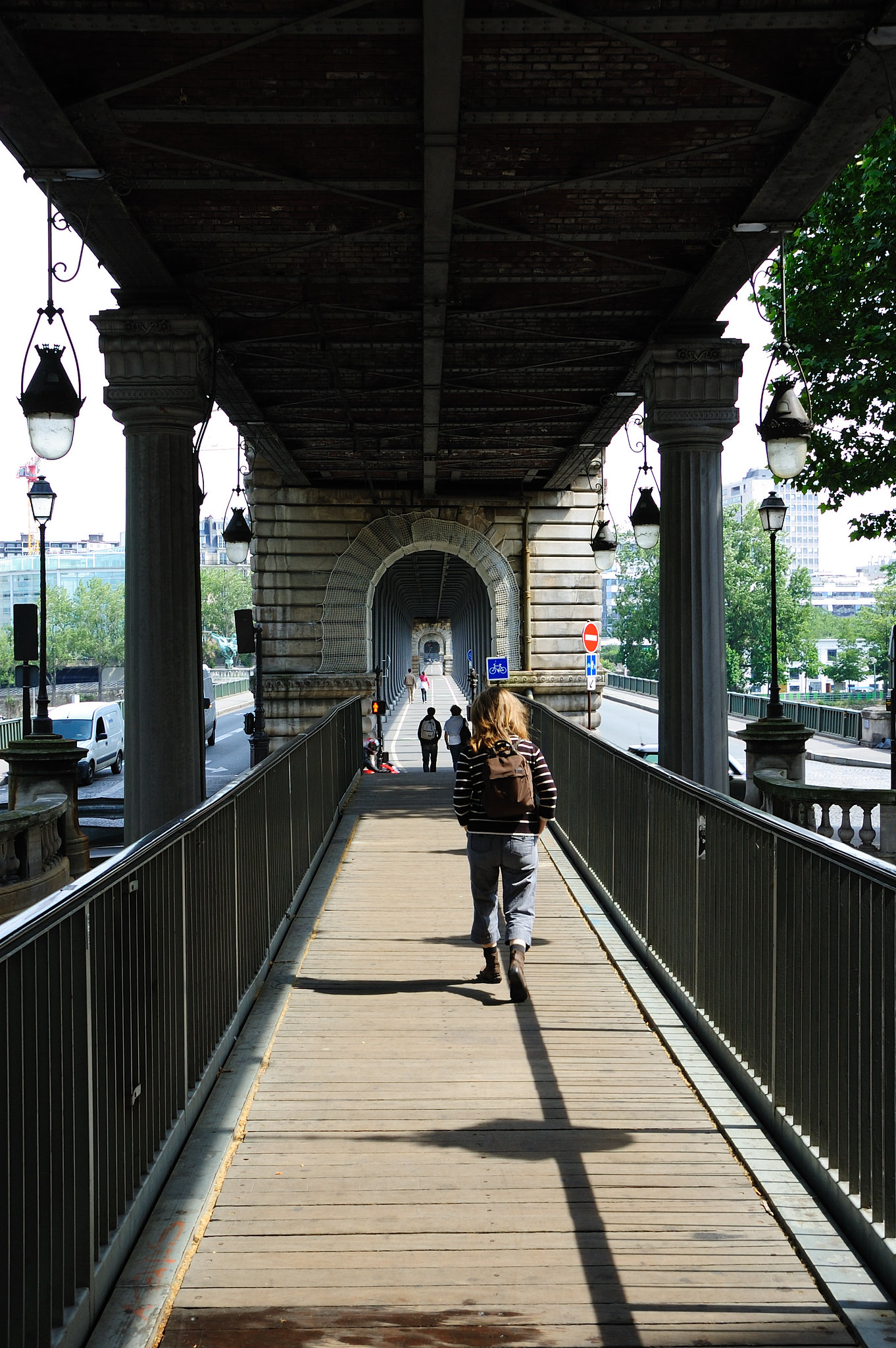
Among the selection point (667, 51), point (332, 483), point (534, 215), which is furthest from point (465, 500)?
point (667, 51)

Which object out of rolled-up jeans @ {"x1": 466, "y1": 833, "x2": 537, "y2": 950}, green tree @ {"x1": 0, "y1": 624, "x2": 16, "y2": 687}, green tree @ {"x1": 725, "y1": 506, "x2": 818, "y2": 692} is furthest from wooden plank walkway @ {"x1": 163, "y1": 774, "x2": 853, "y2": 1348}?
green tree @ {"x1": 0, "y1": 624, "x2": 16, "y2": 687}

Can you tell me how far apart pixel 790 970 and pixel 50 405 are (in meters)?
6.90

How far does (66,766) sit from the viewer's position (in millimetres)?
16891

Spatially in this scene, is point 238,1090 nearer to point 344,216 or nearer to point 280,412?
point 344,216

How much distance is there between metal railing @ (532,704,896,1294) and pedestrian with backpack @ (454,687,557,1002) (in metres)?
0.80

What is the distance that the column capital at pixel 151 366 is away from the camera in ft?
33.1

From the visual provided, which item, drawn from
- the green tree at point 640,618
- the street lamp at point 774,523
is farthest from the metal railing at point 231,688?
the street lamp at point 774,523

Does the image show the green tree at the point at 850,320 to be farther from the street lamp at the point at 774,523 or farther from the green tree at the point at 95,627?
the green tree at the point at 95,627

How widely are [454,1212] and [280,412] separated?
49.7 ft

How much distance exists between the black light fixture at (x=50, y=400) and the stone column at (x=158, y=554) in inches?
39.0

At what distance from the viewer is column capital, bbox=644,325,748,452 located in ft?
36.0

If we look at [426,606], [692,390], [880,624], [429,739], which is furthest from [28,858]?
[880,624]

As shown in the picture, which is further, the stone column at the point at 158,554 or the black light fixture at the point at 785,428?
the stone column at the point at 158,554

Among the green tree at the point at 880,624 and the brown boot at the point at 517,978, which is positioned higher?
the green tree at the point at 880,624
